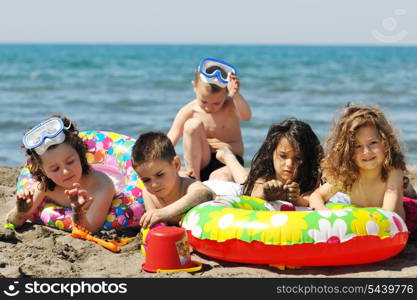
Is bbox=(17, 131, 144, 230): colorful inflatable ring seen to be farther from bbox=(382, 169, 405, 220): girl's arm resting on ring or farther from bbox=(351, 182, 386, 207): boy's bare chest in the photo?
bbox=(382, 169, 405, 220): girl's arm resting on ring

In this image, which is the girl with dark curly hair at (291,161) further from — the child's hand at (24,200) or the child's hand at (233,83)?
the child's hand at (24,200)

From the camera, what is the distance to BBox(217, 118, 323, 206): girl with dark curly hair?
5023mm

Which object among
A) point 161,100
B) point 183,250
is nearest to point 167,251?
point 183,250

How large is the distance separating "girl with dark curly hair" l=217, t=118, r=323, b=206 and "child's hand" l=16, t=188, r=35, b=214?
1690mm

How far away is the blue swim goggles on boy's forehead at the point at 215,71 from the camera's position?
5797 mm

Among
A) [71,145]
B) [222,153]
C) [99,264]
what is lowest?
[99,264]

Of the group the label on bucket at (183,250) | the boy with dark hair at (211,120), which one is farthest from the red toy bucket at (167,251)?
the boy with dark hair at (211,120)

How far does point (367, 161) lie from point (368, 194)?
255 millimetres

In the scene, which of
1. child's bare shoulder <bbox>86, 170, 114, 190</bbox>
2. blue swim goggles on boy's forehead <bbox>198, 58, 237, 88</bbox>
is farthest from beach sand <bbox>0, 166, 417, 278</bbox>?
blue swim goggles on boy's forehead <bbox>198, 58, 237, 88</bbox>

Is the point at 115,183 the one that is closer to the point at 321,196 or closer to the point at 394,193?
the point at 321,196

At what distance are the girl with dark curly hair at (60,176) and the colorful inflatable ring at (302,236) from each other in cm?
103

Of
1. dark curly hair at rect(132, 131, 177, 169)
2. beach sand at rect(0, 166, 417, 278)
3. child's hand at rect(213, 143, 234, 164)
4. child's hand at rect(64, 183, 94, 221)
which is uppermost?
dark curly hair at rect(132, 131, 177, 169)

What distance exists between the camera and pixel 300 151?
504 centimetres

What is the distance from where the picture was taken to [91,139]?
5969mm
